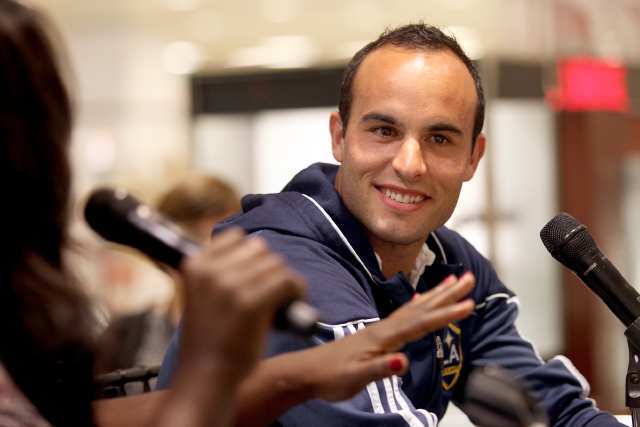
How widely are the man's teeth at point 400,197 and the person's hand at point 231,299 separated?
0.78 m

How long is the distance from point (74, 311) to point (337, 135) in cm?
92

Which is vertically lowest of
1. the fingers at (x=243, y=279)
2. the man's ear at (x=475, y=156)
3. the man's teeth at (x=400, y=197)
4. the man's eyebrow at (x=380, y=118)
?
the man's teeth at (x=400, y=197)

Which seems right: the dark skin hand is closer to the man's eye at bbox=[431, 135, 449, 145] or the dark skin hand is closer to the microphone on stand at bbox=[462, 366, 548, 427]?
the microphone on stand at bbox=[462, 366, 548, 427]

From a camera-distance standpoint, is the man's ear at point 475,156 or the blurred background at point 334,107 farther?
the blurred background at point 334,107

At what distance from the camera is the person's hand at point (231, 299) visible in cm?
79

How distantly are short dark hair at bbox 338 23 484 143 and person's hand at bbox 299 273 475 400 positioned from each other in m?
0.72

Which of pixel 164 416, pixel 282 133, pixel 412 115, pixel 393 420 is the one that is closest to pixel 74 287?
pixel 164 416

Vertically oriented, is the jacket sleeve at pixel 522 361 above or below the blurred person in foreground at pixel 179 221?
above

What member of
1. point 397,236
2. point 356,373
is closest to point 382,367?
point 356,373

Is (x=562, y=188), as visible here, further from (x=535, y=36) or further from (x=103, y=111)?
(x=103, y=111)

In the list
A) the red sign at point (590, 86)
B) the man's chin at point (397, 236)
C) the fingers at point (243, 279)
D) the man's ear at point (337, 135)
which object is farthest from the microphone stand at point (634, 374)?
the red sign at point (590, 86)

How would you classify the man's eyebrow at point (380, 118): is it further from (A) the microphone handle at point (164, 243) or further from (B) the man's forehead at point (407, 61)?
(A) the microphone handle at point (164, 243)

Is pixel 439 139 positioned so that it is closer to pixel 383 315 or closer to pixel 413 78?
pixel 413 78

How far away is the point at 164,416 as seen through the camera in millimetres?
821
